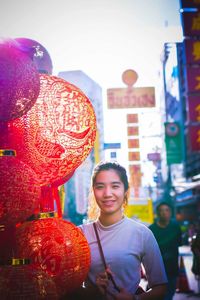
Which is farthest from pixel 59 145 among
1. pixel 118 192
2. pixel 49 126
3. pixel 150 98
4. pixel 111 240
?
pixel 150 98

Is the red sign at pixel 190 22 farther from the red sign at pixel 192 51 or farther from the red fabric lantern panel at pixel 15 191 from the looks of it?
the red fabric lantern panel at pixel 15 191

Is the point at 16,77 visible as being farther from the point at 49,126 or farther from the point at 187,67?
the point at 187,67

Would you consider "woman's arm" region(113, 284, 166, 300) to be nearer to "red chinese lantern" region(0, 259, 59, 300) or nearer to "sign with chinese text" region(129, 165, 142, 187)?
"red chinese lantern" region(0, 259, 59, 300)

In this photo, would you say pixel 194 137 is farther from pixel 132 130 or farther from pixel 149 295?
pixel 132 130

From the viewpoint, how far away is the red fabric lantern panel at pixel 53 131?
6.14 ft

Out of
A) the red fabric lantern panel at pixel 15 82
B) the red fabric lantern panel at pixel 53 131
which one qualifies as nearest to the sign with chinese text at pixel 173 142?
the red fabric lantern panel at pixel 53 131

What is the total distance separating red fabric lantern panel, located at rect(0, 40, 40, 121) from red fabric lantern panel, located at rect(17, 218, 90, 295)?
509 millimetres

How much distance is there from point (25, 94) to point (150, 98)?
6.40 meters

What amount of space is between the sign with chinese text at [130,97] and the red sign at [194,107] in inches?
27.5

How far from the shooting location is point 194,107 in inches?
304

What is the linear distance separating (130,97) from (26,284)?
6823 millimetres

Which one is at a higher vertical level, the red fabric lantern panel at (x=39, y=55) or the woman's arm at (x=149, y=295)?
the red fabric lantern panel at (x=39, y=55)

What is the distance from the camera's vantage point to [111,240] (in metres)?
2.12

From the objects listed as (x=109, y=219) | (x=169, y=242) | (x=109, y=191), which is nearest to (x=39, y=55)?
(x=109, y=191)
